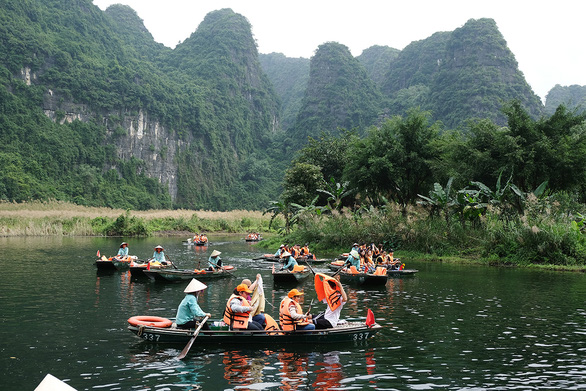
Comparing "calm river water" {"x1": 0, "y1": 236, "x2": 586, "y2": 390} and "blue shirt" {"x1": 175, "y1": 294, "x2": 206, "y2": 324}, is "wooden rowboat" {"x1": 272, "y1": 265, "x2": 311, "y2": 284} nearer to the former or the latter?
"calm river water" {"x1": 0, "y1": 236, "x2": 586, "y2": 390}

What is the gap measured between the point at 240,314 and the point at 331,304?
188 cm

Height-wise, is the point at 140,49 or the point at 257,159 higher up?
the point at 140,49

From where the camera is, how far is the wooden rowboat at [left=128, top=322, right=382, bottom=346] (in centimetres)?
1002

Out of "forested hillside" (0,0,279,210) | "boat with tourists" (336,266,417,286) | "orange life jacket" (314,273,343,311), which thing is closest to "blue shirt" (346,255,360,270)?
"boat with tourists" (336,266,417,286)

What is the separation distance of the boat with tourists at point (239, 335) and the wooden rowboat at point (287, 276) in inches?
327

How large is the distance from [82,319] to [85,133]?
301 feet

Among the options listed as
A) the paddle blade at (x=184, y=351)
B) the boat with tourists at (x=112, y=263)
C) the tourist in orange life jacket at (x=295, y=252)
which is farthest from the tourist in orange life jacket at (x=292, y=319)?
the tourist in orange life jacket at (x=295, y=252)

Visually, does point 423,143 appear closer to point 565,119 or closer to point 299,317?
point 565,119

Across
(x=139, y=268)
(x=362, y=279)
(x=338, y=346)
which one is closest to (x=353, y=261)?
(x=362, y=279)

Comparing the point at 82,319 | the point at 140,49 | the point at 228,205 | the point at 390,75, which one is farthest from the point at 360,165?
the point at 140,49

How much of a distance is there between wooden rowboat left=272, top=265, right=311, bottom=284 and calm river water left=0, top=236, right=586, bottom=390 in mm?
716

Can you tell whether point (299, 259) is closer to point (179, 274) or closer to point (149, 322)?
point (179, 274)

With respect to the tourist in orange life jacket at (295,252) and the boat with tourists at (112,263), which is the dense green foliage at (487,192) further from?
the boat with tourists at (112,263)

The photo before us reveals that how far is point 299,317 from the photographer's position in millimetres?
10211
